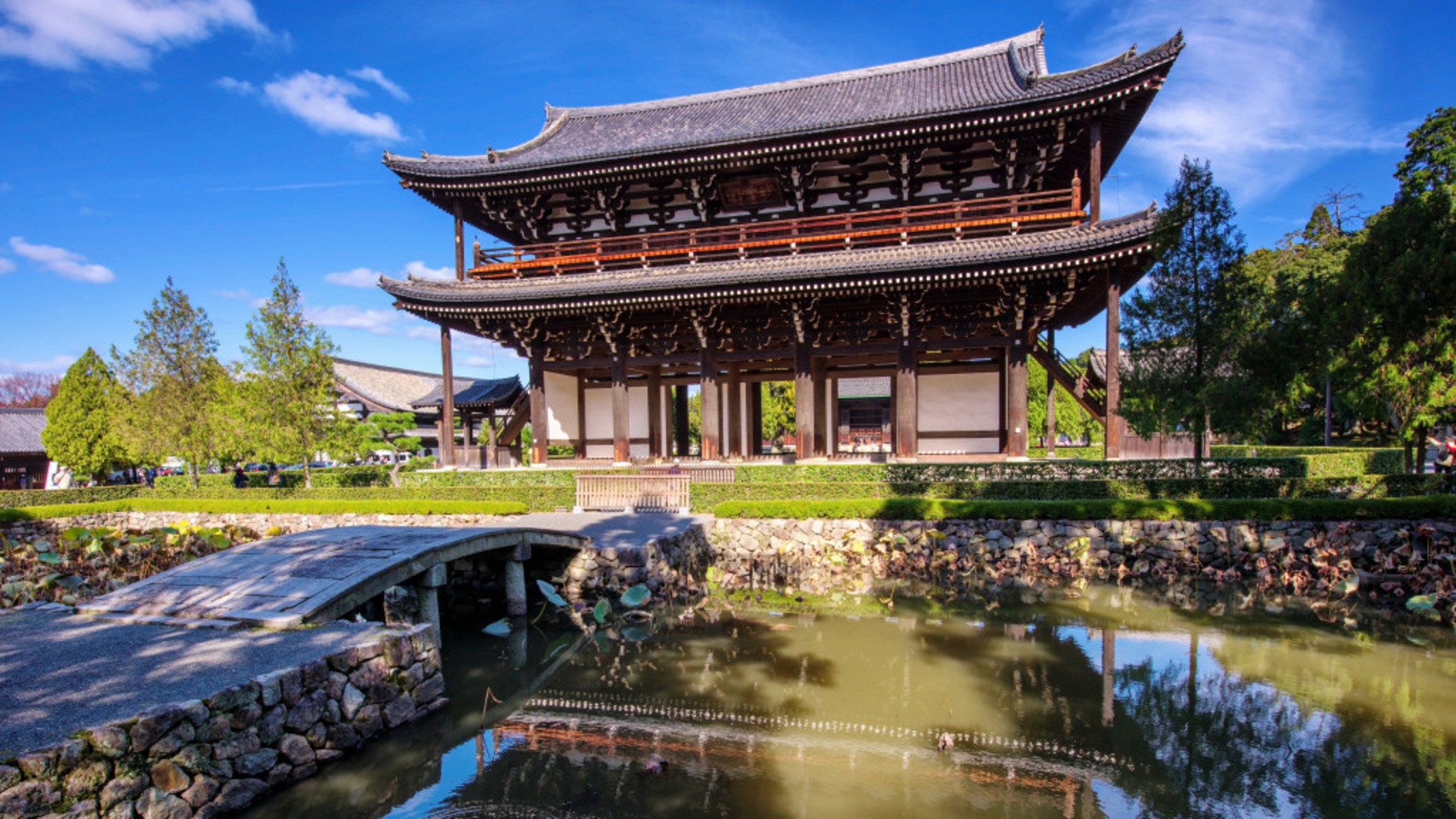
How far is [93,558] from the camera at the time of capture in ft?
50.3

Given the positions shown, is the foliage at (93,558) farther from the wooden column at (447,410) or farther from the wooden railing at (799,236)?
the wooden railing at (799,236)

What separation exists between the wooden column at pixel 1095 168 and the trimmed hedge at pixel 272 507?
17.4 meters

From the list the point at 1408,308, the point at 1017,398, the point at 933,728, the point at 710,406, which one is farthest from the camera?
the point at 710,406

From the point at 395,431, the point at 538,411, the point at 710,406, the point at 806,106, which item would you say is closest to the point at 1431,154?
the point at 806,106

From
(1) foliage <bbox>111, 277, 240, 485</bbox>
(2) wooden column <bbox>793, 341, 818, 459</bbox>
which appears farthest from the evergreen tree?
(1) foliage <bbox>111, 277, 240, 485</bbox>

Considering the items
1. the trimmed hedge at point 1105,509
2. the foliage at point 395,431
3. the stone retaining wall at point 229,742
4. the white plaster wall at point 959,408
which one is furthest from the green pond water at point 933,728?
the foliage at point 395,431

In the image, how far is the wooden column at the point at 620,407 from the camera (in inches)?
830

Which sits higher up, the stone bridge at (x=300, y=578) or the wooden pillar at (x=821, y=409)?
the wooden pillar at (x=821, y=409)

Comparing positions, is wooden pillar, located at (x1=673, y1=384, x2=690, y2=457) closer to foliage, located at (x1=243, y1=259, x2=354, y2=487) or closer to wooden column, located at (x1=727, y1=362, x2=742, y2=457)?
wooden column, located at (x1=727, y1=362, x2=742, y2=457)

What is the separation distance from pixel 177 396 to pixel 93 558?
999cm

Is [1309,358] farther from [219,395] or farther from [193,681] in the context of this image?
[219,395]

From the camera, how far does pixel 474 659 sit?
34.6 feet

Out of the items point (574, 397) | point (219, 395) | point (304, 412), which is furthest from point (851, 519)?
point (219, 395)

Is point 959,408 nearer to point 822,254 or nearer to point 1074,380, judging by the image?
point 1074,380
